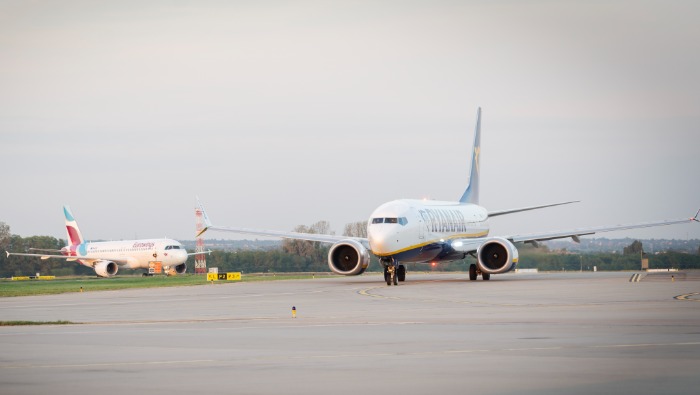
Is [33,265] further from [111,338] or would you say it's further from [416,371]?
[416,371]

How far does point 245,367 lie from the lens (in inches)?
685

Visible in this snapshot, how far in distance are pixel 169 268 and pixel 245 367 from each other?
87195 millimetres

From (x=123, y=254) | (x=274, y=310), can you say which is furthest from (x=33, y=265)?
(x=274, y=310)

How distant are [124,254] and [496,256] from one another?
A: 179 ft

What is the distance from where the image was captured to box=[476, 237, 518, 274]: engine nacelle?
5816cm

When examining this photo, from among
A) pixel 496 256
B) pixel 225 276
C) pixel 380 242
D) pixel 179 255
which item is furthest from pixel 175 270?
pixel 380 242

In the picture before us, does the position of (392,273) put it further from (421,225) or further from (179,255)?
(179,255)

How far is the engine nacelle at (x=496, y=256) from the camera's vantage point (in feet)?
191

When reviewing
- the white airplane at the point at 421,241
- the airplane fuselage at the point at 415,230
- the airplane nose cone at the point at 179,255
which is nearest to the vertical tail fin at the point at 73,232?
the airplane nose cone at the point at 179,255

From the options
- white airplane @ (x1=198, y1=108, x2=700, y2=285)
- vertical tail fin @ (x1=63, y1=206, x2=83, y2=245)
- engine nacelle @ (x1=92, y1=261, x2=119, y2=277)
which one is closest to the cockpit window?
white airplane @ (x1=198, y1=108, x2=700, y2=285)

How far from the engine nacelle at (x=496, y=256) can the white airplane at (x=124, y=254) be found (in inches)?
1781

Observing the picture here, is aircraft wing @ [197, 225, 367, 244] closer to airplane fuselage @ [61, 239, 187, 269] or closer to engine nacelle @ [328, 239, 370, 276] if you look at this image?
engine nacelle @ [328, 239, 370, 276]

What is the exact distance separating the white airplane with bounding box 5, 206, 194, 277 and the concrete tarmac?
6424 cm

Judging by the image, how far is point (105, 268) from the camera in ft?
336
